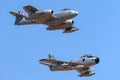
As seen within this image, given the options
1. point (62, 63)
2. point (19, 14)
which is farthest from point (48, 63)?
point (19, 14)

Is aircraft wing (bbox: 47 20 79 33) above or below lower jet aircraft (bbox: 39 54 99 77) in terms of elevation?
above

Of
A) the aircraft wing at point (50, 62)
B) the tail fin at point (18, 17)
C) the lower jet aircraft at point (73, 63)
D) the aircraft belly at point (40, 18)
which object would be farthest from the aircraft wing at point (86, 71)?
the tail fin at point (18, 17)

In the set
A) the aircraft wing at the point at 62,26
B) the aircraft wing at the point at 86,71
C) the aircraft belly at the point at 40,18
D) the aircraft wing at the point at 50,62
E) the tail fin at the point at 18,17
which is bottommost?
the aircraft wing at the point at 86,71

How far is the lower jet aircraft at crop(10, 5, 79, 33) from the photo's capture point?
128 m

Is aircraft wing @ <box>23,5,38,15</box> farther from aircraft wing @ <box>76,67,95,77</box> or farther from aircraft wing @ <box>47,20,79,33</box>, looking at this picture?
aircraft wing @ <box>76,67,95,77</box>

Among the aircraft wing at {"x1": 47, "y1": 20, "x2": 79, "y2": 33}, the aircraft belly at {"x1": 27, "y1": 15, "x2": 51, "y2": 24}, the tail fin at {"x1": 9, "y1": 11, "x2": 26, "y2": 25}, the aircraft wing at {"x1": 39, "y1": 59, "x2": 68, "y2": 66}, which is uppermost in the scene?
the tail fin at {"x1": 9, "y1": 11, "x2": 26, "y2": 25}

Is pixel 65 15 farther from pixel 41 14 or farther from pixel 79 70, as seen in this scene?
pixel 79 70

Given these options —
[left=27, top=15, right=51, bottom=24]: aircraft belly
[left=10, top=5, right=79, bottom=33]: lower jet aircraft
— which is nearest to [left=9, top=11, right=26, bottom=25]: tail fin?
[left=10, top=5, right=79, bottom=33]: lower jet aircraft

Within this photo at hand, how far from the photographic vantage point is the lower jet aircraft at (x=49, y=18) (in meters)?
128

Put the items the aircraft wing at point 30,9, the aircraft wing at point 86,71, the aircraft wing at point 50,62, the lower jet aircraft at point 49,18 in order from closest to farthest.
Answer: the lower jet aircraft at point 49,18
the aircraft wing at point 30,9
the aircraft wing at point 50,62
the aircraft wing at point 86,71

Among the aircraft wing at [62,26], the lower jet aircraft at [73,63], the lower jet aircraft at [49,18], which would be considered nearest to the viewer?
the lower jet aircraft at [49,18]

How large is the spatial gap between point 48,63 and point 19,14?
13.2 m

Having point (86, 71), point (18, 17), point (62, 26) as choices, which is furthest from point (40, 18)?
point (86, 71)

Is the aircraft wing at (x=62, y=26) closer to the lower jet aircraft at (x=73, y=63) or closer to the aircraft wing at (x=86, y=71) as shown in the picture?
the lower jet aircraft at (x=73, y=63)
